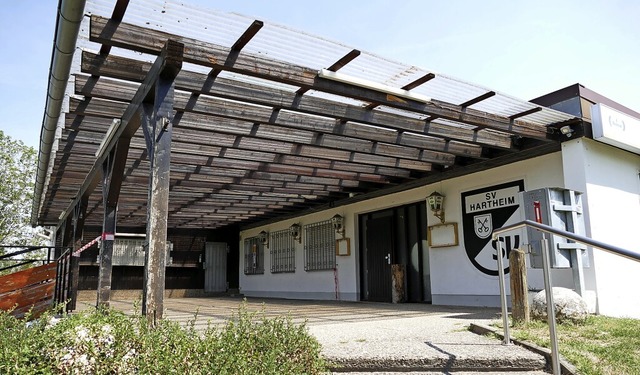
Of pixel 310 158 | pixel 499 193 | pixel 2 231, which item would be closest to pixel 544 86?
pixel 499 193

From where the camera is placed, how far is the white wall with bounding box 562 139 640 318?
20.3ft

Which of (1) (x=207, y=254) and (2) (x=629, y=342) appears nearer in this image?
(2) (x=629, y=342)

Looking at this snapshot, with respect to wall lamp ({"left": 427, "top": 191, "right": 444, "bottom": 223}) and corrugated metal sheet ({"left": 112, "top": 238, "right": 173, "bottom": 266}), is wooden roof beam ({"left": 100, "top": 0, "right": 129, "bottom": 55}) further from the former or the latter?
corrugated metal sheet ({"left": 112, "top": 238, "right": 173, "bottom": 266})

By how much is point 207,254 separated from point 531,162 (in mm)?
11149

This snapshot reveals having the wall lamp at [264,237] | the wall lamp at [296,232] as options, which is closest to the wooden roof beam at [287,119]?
the wall lamp at [296,232]

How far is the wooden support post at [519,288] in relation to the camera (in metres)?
4.32

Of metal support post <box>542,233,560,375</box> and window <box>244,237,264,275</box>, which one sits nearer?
metal support post <box>542,233,560,375</box>

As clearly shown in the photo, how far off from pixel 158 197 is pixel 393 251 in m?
6.71

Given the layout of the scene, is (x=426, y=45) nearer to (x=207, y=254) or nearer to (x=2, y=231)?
(x=207, y=254)

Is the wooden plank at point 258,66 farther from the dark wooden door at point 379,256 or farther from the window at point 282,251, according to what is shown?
the window at point 282,251

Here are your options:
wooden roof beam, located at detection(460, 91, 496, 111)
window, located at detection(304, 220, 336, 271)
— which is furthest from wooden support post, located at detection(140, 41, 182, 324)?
window, located at detection(304, 220, 336, 271)

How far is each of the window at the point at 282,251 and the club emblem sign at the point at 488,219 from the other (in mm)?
5759

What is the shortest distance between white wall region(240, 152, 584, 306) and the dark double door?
19cm

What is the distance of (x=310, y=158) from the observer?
740 centimetres
